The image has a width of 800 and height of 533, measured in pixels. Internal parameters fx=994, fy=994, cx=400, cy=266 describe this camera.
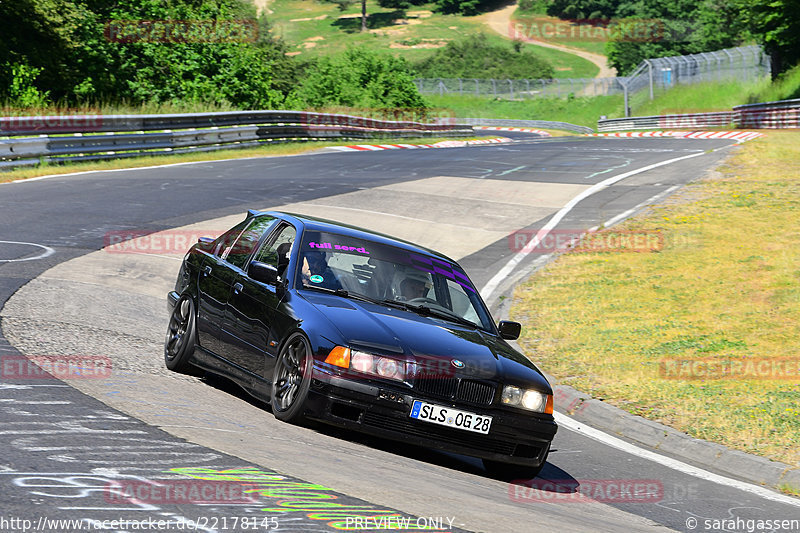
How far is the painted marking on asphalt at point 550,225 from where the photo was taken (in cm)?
1535

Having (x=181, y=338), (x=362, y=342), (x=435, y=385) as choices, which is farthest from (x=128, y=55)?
(x=435, y=385)

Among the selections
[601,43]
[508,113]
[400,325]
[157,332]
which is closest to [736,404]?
[400,325]

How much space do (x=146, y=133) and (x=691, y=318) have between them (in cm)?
1924

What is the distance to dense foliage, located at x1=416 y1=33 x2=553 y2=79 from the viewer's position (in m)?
118

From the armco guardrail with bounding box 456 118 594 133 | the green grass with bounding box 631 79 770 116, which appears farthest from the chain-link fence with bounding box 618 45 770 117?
the armco guardrail with bounding box 456 118 594 133

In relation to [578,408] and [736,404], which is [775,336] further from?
[578,408]

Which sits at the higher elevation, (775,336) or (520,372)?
(520,372)

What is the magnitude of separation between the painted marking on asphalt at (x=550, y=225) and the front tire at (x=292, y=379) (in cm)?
735

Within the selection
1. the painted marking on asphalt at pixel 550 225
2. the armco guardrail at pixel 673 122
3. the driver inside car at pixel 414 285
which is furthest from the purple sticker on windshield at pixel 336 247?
the armco guardrail at pixel 673 122

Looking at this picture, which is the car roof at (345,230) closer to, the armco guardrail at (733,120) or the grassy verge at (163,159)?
the grassy verge at (163,159)

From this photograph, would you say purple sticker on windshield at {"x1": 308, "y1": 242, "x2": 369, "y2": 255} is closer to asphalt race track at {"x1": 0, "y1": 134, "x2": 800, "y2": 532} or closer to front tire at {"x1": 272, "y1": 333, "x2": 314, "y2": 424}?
front tire at {"x1": 272, "y1": 333, "x2": 314, "y2": 424}

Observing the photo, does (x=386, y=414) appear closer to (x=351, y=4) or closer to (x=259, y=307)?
(x=259, y=307)

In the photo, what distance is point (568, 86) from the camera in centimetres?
9375

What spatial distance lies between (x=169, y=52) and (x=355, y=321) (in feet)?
110
